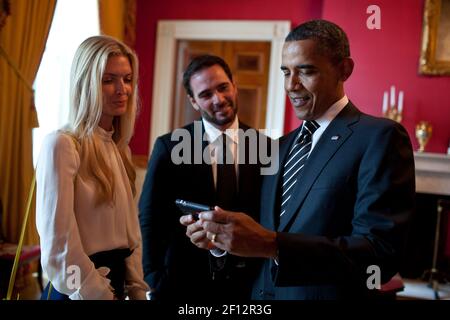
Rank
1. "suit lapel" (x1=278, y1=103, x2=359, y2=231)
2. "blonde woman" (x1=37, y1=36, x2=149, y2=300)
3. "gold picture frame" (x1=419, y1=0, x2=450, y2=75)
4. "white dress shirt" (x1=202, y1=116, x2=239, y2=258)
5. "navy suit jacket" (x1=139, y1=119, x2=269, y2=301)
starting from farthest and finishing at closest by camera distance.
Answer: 1. "gold picture frame" (x1=419, y1=0, x2=450, y2=75)
2. "white dress shirt" (x1=202, y1=116, x2=239, y2=258)
3. "navy suit jacket" (x1=139, y1=119, x2=269, y2=301)
4. "blonde woman" (x1=37, y1=36, x2=149, y2=300)
5. "suit lapel" (x1=278, y1=103, x2=359, y2=231)

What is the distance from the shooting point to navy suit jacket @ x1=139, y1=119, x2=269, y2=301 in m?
1.71

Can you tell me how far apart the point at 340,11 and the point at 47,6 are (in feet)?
9.35

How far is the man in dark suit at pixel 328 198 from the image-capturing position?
104 centimetres

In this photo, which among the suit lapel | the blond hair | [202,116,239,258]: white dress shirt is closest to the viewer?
the suit lapel

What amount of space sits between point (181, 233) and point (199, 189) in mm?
199

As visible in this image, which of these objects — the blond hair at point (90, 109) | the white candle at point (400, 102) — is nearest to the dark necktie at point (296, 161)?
the blond hair at point (90, 109)

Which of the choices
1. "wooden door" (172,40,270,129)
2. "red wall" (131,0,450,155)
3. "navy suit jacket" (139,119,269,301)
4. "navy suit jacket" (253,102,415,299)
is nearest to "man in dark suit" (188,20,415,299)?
"navy suit jacket" (253,102,415,299)

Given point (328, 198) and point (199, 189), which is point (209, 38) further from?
point (328, 198)

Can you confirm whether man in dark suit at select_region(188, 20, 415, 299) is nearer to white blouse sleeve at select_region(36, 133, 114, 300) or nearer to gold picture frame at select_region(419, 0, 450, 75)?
white blouse sleeve at select_region(36, 133, 114, 300)

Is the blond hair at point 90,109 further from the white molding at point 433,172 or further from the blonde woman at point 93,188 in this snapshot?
the white molding at point 433,172

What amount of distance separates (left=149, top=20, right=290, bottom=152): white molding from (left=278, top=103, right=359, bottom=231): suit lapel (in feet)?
12.4
